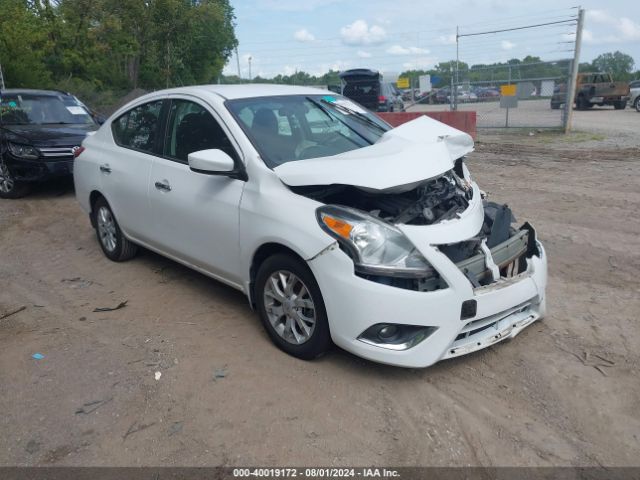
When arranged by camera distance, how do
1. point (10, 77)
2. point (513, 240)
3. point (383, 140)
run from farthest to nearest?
point (10, 77), point (383, 140), point (513, 240)

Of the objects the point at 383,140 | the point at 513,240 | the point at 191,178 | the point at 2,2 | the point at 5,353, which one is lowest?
the point at 5,353

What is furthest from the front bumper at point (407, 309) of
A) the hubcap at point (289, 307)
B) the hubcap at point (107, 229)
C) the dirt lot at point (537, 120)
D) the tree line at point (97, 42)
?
the tree line at point (97, 42)

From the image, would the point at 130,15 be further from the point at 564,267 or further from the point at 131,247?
the point at 564,267

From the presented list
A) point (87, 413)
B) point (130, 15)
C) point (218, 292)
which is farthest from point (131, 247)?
point (130, 15)

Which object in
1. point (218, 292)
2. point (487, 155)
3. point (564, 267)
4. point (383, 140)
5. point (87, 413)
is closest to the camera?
point (87, 413)

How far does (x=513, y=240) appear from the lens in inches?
154

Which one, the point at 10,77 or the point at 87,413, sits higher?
the point at 10,77

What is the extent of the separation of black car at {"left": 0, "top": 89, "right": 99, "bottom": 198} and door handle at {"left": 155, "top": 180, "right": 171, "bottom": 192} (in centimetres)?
480

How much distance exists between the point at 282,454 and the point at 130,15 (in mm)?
26636

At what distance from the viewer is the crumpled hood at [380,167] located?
136 inches

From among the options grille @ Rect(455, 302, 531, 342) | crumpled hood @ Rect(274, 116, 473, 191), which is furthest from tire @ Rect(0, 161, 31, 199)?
grille @ Rect(455, 302, 531, 342)

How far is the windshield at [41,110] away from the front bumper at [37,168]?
100 centimetres

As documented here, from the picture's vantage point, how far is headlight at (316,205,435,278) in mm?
3211

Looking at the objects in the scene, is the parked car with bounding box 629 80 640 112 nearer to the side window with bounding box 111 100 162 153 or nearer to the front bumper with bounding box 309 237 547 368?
the side window with bounding box 111 100 162 153
